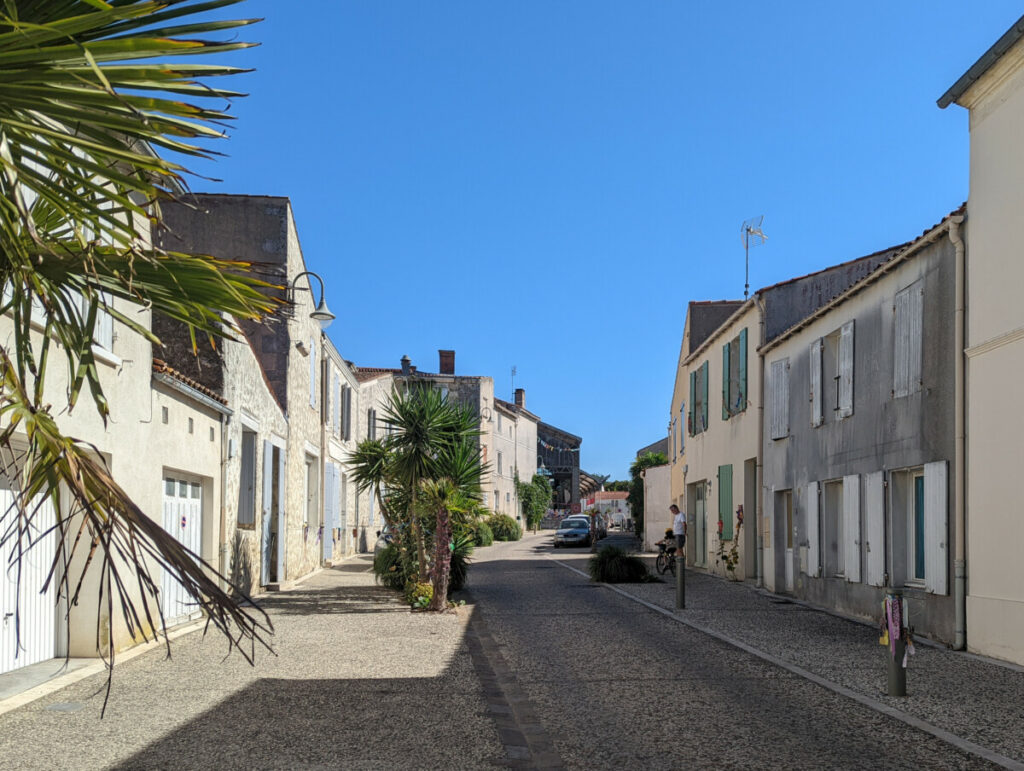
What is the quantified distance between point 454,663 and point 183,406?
204 inches

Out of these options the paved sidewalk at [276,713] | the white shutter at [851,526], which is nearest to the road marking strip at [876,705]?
the white shutter at [851,526]

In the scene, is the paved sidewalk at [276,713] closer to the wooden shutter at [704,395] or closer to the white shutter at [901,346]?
the white shutter at [901,346]

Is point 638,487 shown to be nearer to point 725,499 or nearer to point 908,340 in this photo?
point 725,499


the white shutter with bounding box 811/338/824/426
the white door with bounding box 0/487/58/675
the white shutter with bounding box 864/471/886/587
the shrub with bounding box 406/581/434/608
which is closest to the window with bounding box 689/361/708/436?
the white shutter with bounding box 811/338/824/426

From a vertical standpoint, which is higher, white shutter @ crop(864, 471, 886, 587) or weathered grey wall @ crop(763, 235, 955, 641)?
weathered grey wall @ crop(763, 235, 955, 641)

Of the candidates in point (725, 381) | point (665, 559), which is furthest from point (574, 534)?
point (725, 381)

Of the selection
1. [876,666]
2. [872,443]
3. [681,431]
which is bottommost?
[876,666]

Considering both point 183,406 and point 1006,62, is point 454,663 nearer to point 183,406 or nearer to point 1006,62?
point 183,406

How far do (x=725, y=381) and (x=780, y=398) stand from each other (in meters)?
4.37

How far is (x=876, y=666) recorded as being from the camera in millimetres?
9938

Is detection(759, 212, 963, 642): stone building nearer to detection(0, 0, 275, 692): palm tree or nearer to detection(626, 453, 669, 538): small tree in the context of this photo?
detection(0, 0, 275, 692): palm tree

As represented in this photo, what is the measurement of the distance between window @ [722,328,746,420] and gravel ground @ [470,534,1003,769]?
25.8ft

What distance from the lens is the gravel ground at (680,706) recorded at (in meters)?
6.21

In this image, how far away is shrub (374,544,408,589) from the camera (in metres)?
18.4
